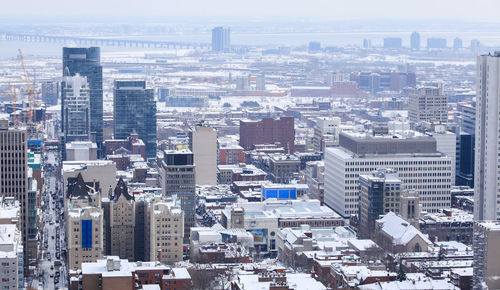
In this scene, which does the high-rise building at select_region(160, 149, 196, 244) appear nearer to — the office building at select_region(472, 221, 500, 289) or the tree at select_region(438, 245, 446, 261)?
the tree at select_region(438, 245, 446, 261)

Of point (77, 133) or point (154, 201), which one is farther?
point (77, 133)

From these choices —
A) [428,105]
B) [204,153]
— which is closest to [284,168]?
[204,153]

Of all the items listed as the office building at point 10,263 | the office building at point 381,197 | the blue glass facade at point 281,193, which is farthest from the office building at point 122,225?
the blue glass facade at point 281,193

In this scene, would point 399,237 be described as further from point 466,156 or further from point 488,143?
point 466,156

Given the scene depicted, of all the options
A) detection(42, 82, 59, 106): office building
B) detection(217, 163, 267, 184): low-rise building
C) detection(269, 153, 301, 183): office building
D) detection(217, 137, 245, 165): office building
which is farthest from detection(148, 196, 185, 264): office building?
detection(42, 82, 59, 106): office building

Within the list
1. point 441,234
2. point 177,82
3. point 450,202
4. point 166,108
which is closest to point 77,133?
point 450,202

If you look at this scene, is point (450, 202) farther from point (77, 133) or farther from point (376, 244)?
point (77, 133)

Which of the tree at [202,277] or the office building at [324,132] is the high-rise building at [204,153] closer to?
the office building at [324,132]
